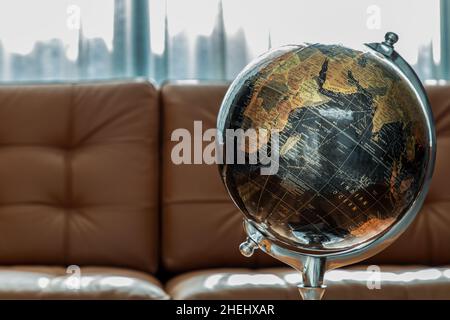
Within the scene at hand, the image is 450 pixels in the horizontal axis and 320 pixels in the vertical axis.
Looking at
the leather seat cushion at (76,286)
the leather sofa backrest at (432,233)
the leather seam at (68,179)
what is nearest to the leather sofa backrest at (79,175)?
the leather seam at (68,179)

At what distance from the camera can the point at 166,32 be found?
2.84m

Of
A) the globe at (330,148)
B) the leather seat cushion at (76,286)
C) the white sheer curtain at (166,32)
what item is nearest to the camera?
the globe at (330,148)

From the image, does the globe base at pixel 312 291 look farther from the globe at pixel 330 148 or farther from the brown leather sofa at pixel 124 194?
the brown leather sofa at pixel 124 194

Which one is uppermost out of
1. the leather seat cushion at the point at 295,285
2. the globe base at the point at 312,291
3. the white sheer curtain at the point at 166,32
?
the white sheer curtain at the point at 166,32

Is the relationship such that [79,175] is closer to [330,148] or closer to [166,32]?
[166,32]

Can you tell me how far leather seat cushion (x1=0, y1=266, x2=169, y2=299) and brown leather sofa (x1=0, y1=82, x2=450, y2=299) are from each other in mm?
147

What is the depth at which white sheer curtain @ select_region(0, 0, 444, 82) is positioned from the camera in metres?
2.80

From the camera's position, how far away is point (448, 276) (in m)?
2.16

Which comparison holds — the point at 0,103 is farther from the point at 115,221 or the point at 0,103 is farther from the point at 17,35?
the point at 115,221

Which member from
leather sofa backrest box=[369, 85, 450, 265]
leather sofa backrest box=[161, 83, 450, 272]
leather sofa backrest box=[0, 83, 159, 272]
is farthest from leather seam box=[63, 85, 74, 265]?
leather sofa backrest box=[369, 85, 450, 265]

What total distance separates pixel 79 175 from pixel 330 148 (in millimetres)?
1586

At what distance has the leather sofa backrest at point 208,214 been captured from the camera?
245 cm

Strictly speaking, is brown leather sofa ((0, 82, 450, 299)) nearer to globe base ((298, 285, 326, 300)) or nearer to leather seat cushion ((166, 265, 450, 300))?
leather seat cushion ((166, 265, 450, 300))

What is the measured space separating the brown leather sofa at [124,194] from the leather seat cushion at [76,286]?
0.48 feet
